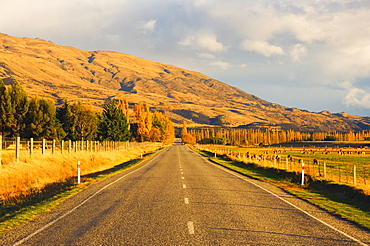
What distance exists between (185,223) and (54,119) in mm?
55849

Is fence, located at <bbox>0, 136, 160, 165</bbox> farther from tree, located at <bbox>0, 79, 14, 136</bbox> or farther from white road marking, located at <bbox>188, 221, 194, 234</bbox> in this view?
white road marking, located at <bbox>188, 221, 194, 234</bbox>

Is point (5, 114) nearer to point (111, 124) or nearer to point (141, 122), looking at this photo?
point (111, 124)

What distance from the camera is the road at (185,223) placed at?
787cm

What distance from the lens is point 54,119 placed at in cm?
5997

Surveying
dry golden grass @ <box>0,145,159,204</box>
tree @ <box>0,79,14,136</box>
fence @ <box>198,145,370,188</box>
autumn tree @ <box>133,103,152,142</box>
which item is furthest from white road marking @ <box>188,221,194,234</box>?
autumn tree @ <box>133,103,152,142</box>

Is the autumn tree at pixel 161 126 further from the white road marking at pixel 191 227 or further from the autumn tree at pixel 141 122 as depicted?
the white road marking at pixel 191 227

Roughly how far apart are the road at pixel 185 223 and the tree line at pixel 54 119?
45.6 m

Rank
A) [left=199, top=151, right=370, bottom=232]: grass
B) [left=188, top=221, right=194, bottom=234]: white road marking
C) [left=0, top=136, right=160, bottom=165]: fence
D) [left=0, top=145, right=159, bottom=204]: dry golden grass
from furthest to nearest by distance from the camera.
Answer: [left=0, top=136, right=160, bottom=165]: fence < [left=0, top=145, right=159, bottom=204]: dry golden grass < [left=199, top=151, right=370, bottom=232]: grass < [left=188, top=221, right=194, bottom=234]: white road marking

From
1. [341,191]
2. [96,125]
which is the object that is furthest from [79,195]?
[96,125]

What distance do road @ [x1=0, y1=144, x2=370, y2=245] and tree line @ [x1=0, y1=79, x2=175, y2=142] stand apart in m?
45.6

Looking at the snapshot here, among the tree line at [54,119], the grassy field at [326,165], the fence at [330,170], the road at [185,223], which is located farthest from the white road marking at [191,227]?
the tree line at [54,119]

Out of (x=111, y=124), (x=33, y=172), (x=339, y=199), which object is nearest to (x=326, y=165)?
(x=339, y=199)

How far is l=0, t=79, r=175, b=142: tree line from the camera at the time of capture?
53.8m

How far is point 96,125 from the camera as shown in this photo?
2781 inches
